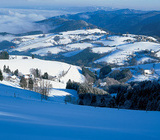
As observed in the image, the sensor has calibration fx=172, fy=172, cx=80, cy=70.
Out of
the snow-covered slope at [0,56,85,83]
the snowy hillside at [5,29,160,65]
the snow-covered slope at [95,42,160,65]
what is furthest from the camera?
the snowy hillside at [5,29,160,65]

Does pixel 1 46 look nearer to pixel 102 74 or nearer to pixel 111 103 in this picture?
pixel 102 74

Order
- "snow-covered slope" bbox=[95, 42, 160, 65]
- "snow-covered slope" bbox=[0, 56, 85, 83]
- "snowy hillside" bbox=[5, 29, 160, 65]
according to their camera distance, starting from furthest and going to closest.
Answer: "snowy hillside" bbox=[5, 29, 160, 65] < "snow-covered slope" bbox=[95, 42, 160, 65] < "snow-covered slope" bbox=[0, 56, 85, 83]

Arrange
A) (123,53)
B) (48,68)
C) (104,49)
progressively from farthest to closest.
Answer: (104,49), (123,53), (48,68)

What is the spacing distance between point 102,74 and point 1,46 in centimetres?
10306

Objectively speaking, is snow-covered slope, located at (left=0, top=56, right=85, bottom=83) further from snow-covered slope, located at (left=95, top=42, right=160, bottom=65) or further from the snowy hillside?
snow-covered slope, located at (left=95, top=42, right=160, bottom=65)

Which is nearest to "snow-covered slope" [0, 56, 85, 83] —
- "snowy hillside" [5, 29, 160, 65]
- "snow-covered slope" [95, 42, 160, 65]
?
"snowy hillside" [5, 29, 160, 65]

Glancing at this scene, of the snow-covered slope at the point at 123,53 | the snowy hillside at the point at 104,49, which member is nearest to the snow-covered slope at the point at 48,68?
the snowy hillside at the point at 104,49

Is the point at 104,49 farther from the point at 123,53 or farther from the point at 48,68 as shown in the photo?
the point at 48,68

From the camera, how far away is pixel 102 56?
90.1 metres

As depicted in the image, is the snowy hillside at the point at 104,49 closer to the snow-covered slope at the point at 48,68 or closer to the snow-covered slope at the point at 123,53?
the snow-covered slope at the point at 123,53

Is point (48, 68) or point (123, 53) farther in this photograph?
point (123, 53)

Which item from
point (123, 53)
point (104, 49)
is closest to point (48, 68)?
point (123, 53)

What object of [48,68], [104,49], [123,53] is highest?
[104,49]

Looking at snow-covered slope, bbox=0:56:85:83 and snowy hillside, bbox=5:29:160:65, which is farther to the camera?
snowy hillside, bbox=5:29:160:65
